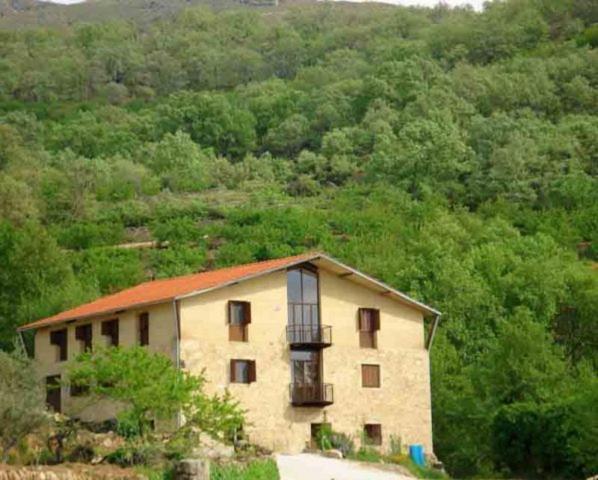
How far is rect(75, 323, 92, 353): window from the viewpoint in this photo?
5319 cm

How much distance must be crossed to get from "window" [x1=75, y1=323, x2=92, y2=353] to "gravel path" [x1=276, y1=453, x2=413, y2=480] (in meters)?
10.7

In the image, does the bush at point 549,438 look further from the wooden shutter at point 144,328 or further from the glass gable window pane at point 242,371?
the wooden shutter at point 144,328

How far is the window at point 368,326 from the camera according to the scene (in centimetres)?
5291

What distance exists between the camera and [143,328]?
50.5 m

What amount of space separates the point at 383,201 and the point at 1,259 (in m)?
37.9

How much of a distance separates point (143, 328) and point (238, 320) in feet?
11.3

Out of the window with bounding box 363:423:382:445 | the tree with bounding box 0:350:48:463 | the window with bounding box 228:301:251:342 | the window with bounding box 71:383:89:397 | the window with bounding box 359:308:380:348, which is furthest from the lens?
the window with bounding box 359:308:380:348

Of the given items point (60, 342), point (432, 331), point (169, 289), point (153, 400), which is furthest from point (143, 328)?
point (432, 331)

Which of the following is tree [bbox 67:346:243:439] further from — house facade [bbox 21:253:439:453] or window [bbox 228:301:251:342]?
window [bbox 228:301:251:342]

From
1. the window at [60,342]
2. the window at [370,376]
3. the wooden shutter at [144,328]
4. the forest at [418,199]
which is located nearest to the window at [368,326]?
the window at [370,376]

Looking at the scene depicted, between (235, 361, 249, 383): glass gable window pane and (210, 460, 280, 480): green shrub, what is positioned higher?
(235, 361, 249, 383): glass gable window pane

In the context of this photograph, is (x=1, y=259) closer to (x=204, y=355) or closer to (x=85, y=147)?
(x=204, y=355)

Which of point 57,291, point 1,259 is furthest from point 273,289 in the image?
point 1,259

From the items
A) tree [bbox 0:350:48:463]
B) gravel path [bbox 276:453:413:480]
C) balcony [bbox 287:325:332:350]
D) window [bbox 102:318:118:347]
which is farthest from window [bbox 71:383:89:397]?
tree [bbox 0:350:48:463]
